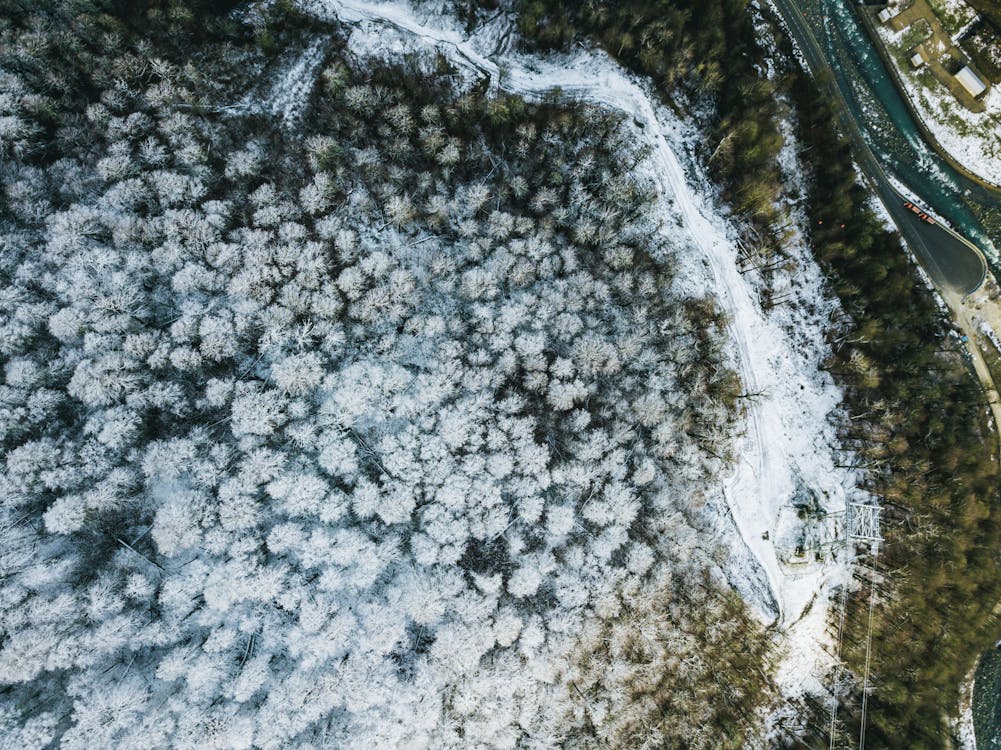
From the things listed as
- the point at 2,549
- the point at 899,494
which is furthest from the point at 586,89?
the point at 2,549

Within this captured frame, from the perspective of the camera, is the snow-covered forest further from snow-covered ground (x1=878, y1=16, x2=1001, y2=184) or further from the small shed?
the small shed

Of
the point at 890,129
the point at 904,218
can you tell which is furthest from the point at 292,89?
the point at 904,218

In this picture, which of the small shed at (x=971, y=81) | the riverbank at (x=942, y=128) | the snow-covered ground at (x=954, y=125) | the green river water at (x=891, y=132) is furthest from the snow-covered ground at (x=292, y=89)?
the small shed at (x=971, y=81)

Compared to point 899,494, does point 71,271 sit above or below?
below

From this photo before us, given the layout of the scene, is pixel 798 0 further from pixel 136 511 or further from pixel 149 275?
pixel 136 511

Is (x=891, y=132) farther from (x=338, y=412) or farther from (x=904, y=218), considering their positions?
(x=338, y=412)
